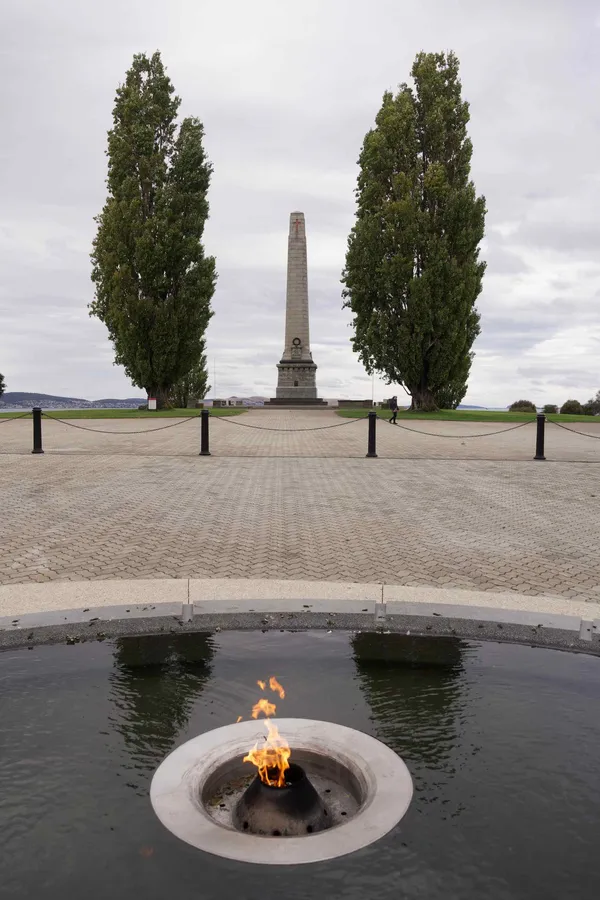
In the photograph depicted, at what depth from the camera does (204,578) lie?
5.62 meters

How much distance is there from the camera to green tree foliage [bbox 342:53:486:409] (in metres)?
35.6

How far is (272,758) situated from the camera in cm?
311

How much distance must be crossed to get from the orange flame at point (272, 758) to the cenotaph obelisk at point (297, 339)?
49.7 m

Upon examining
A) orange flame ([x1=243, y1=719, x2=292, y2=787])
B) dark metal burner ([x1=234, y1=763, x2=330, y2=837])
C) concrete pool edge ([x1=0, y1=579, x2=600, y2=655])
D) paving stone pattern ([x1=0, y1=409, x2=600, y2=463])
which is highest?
paving stone pattern ([x1=0, y1=409, x2=600, y2=463])

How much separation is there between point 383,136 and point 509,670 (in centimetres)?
3780

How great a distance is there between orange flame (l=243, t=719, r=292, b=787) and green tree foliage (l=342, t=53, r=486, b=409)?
33.3 m

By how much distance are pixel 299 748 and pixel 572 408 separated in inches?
1753

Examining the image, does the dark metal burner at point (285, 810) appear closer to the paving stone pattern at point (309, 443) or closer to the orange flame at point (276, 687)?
the orange flame at point (276, 687)

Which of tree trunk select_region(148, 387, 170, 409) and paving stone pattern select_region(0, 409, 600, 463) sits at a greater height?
tree trunk select_region(148, 387, 170, 409)

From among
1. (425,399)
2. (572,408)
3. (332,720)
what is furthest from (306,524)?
(572,408)

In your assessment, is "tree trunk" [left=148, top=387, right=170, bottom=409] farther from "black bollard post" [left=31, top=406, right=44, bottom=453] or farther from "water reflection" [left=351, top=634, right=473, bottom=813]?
"water reflection" [left=351, top=634, right=473, bottom=813]

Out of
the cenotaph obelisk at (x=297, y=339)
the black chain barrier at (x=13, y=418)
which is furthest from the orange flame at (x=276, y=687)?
the cenotaph obelisk at (x=297, y=339)

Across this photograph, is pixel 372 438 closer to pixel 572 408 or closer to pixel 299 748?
pixel 299 748

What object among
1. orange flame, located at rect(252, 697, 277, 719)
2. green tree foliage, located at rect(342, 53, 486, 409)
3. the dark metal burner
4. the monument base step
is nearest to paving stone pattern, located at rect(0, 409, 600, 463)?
green tree foliage, located at rect(342, 53, 486, 409)
